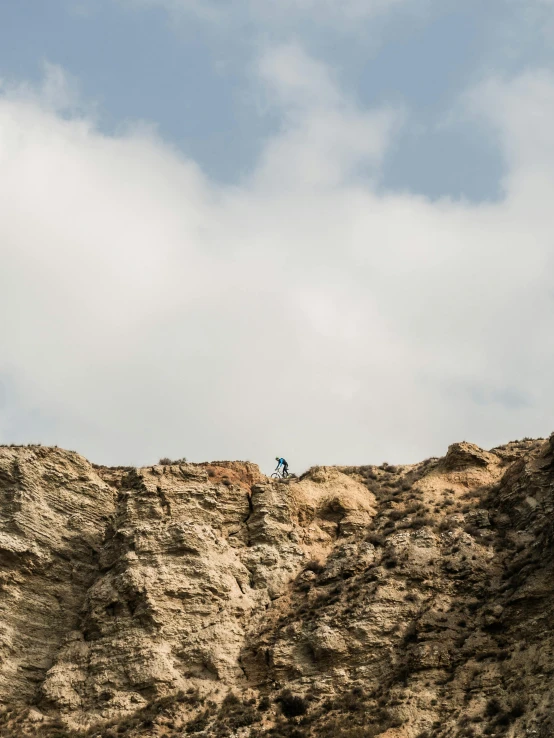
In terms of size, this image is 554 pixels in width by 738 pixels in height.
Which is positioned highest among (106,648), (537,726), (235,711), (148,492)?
(148,492)

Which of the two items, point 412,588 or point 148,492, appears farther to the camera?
point 148,492

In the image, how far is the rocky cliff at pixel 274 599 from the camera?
101ft

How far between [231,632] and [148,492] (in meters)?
7.08

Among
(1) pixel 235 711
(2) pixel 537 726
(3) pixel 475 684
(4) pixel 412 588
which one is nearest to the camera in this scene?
(2) pixel 537 726

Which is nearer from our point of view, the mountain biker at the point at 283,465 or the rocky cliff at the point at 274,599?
the rocky cliff at the point at 274,599

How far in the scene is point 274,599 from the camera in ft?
121

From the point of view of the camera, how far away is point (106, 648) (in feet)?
113

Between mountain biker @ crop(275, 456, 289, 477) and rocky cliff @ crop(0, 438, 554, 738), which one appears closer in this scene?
rocky cliff @ crop(0, 438, 554, 738)

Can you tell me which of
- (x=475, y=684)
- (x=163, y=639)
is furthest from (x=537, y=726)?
(x=163, y=639)

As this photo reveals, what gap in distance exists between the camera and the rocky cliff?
101 feet

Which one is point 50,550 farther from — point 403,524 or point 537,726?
point 537,726

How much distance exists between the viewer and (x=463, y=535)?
119ft

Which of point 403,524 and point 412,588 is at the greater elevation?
point 403,524

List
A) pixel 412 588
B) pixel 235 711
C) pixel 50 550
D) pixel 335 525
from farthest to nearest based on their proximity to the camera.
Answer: pixel 335 525 → pixel 50 550 → pixel 412 588 → pixel 235 711
